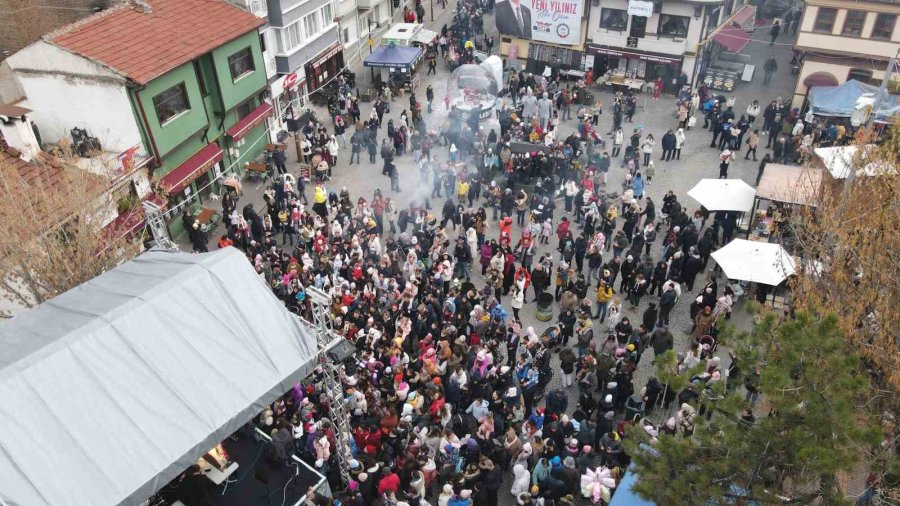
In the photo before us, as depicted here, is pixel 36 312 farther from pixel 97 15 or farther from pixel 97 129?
pixel 97 15

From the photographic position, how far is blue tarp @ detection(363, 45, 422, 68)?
3306cm

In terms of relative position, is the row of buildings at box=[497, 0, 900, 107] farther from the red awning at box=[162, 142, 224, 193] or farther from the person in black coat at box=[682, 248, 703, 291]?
the red awning at box=[162, 142, 224, 193]

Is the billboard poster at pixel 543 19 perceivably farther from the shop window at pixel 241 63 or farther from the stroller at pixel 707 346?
the stroller at pixel 707 346

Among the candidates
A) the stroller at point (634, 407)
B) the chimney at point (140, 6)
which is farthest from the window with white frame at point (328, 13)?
the stroller at point (634, 407)

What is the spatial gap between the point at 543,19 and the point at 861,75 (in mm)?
14808

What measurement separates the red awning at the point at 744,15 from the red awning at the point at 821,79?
880cm

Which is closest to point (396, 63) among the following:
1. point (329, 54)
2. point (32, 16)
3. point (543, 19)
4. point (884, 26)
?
point (329, 54)

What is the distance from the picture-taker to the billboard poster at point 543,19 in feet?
111

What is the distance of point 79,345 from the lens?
33.1 feet

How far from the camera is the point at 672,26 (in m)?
32.7

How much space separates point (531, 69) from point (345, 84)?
10.1 metres

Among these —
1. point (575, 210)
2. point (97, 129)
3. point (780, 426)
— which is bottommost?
point (575, 210)

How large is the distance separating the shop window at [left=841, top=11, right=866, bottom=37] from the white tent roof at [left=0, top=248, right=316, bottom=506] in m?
28.8

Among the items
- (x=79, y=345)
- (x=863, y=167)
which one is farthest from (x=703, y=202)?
(x=79, y=345)
